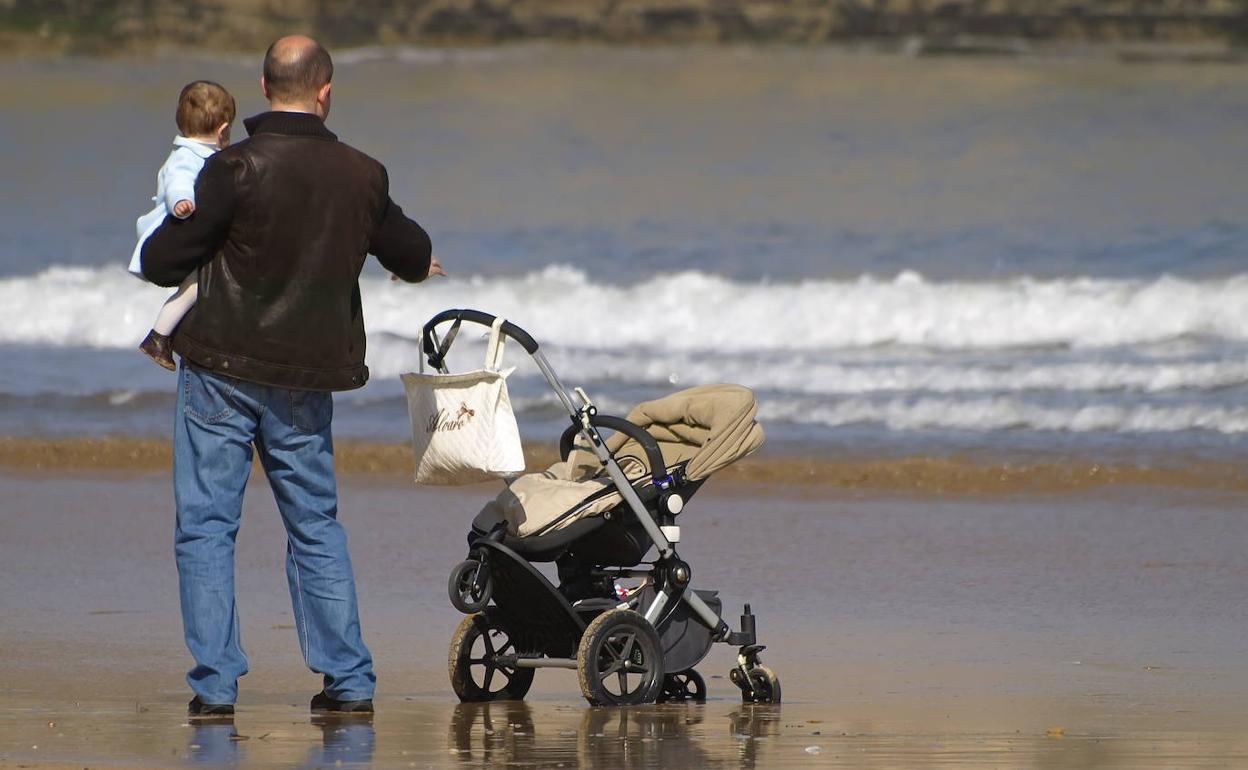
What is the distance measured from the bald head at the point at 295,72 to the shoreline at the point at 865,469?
5.09m

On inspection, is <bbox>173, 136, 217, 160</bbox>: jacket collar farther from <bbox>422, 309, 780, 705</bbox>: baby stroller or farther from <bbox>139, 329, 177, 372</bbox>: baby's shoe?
<bbox>422, 309, 780, 705</bbox>: baby stroller

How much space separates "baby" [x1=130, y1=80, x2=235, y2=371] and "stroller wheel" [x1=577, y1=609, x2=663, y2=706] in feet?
4.25

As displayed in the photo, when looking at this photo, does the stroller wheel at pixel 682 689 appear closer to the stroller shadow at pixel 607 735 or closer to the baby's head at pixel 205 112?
the stroller shadow at pixel 607 735

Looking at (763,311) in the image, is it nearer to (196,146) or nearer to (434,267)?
(434,267)

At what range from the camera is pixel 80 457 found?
1038 centimetres

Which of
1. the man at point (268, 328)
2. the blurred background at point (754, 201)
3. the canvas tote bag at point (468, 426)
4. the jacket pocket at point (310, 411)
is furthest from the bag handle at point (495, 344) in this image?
the blurred background at point (754, 201)

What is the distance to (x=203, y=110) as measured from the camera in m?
4.62

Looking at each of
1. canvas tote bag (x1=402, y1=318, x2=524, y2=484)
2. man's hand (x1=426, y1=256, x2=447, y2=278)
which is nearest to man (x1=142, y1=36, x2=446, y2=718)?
man's hand (x1=426, y1=256, x2=447, y2=278)

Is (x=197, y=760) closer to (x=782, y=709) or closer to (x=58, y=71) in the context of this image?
(x=782, y=709)

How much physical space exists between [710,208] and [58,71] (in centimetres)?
1520

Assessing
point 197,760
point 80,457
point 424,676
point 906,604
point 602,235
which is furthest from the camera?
point 602,235

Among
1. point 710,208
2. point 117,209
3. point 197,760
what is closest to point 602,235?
point 710,208

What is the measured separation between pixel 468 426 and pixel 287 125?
0.87m

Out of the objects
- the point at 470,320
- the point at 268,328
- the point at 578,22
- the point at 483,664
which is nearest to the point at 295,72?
the point at 268,328
